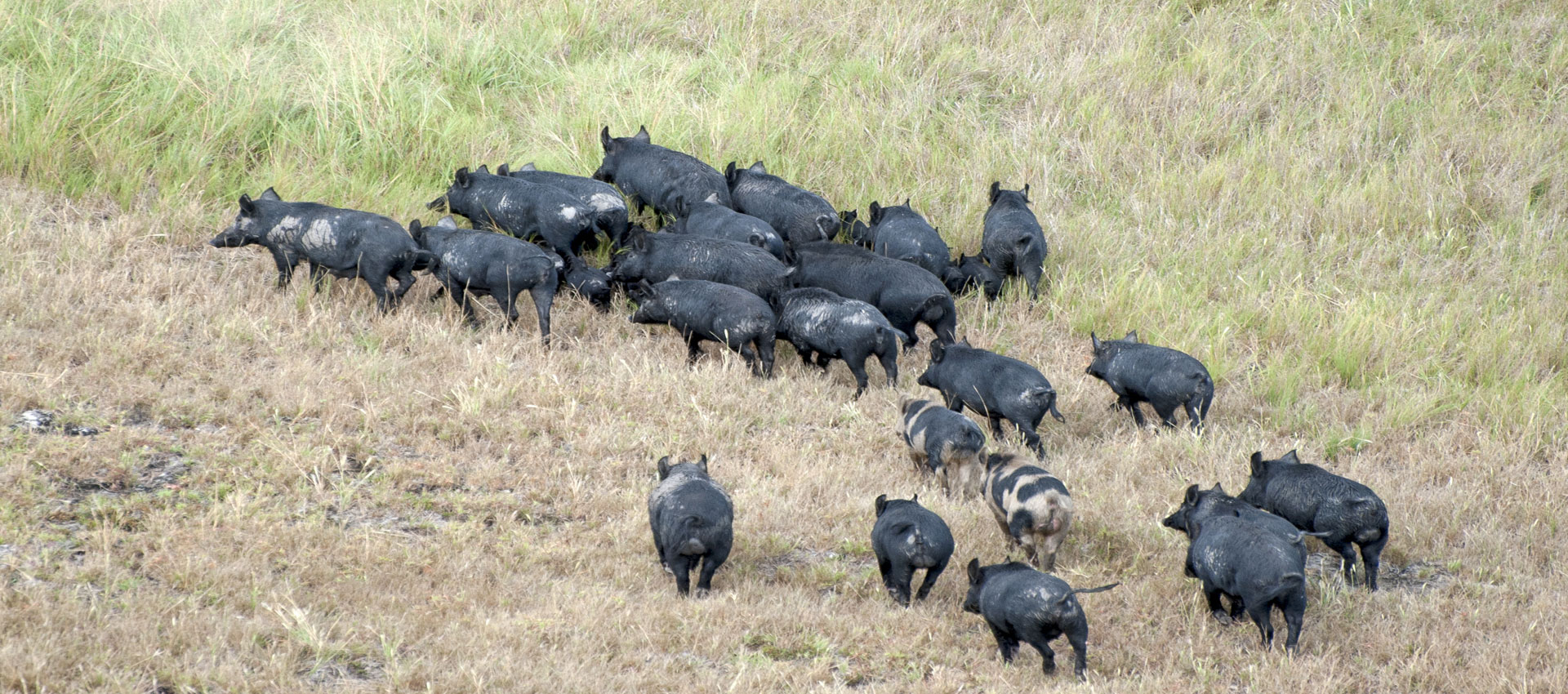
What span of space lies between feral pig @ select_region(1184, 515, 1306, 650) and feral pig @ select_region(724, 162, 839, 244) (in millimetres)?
4703

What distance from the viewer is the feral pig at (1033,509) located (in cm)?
559

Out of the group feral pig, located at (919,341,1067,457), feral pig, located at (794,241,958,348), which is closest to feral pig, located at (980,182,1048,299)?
feral pig, located at (794,241,958,348)

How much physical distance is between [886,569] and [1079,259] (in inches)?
200

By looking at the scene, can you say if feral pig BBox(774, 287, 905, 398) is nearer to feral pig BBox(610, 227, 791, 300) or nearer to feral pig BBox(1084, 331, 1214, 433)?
feral pig BBox(610, 227, 791, 300)

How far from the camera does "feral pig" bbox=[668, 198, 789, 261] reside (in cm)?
895

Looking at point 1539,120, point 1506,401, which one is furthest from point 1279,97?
point 1506,401

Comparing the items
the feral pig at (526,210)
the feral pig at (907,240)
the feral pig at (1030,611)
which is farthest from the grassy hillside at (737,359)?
the feral pig at (526,210)

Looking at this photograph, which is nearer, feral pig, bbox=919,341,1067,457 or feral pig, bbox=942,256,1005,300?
feral pig, bbox=919,341,1067,457

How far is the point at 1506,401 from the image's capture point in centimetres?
770

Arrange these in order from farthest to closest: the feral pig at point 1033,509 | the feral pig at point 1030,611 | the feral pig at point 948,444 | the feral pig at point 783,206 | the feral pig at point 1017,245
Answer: the feral pig at point 783,206
the feral pig at point 1017,245
the feral pig at point 948,444
the feral pig at point 1033,509
the feral pig at point 1030,611

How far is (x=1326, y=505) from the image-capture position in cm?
574

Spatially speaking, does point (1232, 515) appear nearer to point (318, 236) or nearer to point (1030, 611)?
point (1030, 611)

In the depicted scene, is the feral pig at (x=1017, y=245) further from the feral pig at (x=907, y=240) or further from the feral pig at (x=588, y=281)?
the feral pig at (x=588, y=281)

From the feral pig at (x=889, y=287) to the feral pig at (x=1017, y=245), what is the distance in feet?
3.28
